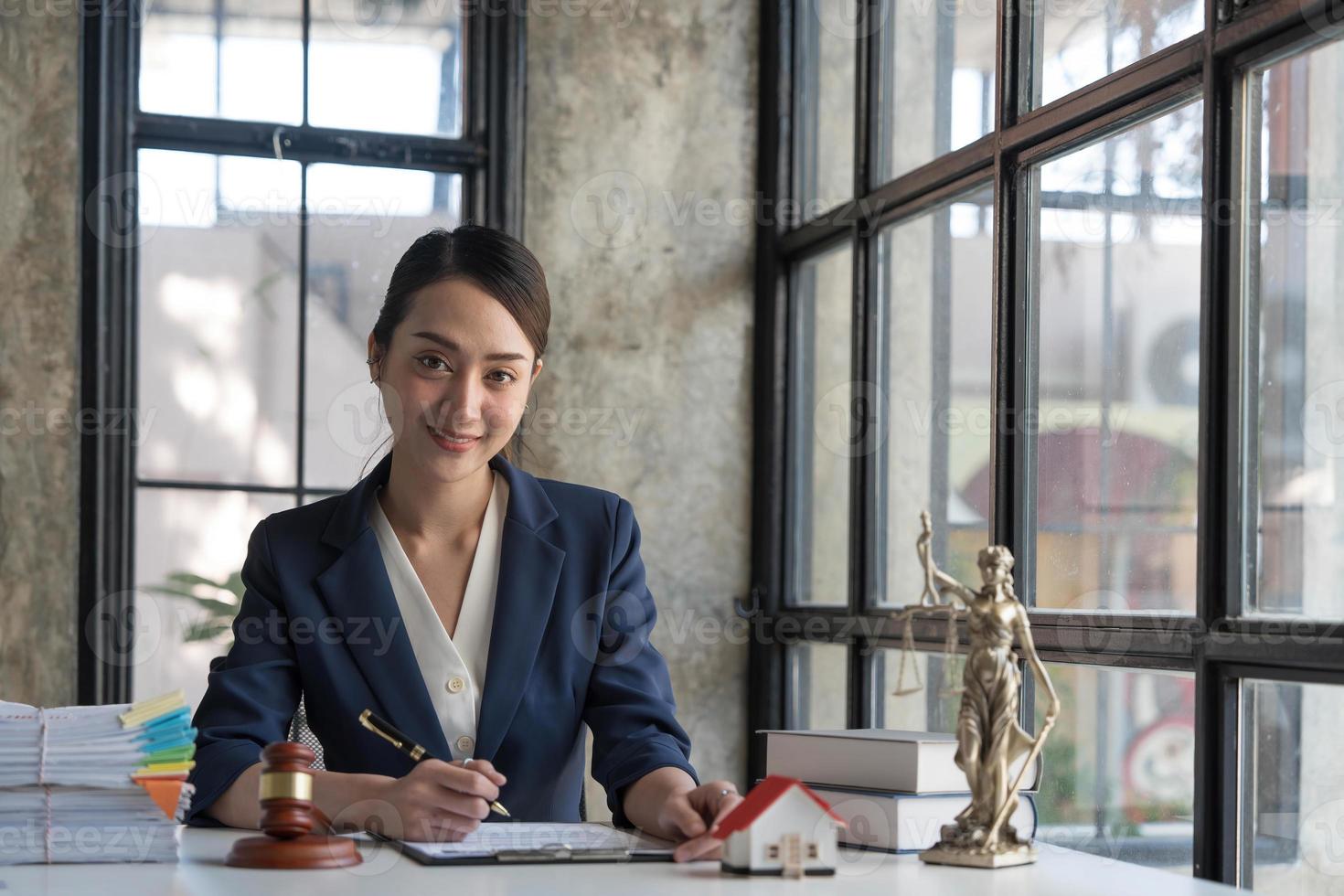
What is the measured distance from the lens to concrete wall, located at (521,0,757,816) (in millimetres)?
4004

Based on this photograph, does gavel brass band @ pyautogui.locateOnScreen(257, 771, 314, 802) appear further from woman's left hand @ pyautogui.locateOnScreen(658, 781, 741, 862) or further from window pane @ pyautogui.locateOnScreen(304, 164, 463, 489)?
window pane @ pyautogui.locateOnScreen(304, 164, 463, 489)

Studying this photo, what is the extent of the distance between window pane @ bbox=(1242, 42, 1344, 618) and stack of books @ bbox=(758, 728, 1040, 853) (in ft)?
2.28

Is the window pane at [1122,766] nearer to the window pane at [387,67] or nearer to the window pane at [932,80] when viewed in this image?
the window pane at [932,80]

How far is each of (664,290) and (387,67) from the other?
3.08 feet

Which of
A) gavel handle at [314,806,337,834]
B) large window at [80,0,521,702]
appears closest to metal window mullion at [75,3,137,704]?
large window at [80,0,521,702]

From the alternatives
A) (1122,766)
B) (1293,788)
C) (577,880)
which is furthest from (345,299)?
(577,880)

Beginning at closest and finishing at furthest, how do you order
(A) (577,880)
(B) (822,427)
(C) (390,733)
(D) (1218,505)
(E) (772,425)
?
1. (A) (577,880)
2. (C) (390,733)
3. (D) (1218,505)
4. (B) (822,427)
5. (E) (772,425)

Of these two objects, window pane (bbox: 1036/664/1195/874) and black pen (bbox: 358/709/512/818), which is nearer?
black pen (bbox: 358/709/512/818)

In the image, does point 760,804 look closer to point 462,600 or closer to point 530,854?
point 530,854

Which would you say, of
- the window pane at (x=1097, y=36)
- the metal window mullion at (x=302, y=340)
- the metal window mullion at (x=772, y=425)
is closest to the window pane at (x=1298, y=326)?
the window pane at (x=1097, y=36)

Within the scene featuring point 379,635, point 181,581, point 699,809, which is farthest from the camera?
point 181,581

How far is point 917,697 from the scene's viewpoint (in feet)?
10.8

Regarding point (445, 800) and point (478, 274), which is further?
point (478, 274)

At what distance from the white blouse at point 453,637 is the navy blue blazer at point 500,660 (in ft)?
0.07
